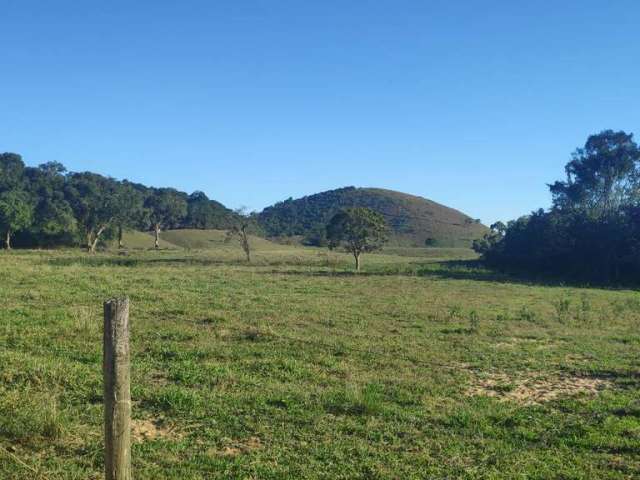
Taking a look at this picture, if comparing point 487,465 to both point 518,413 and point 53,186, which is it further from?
point 53,186

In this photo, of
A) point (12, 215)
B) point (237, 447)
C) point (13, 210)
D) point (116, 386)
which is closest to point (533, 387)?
point (237, 447)

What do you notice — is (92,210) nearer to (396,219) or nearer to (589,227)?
(589,227)

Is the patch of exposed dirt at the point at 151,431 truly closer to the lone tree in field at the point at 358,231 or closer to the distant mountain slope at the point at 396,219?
the lone tree in field at the point at 358,231

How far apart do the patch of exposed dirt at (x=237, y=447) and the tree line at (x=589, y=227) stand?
149 feet

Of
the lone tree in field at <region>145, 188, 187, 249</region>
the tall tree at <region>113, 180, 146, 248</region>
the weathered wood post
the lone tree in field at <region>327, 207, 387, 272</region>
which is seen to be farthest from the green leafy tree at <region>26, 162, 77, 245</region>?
the weathered wood post

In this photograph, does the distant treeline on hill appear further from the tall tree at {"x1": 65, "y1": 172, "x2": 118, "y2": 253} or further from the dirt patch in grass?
the dirt patch in grass

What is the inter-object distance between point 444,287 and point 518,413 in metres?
24.3

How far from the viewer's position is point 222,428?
22.6 ft

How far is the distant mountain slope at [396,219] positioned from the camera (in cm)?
13288

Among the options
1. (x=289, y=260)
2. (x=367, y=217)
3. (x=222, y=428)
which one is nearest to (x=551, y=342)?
(x=222, y=428)

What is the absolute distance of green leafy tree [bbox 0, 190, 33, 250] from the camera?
6412 centimetres

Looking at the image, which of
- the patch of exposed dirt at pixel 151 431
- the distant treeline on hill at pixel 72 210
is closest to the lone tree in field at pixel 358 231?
the distant treeline on hill at pixel 72 210

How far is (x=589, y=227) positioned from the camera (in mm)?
49844

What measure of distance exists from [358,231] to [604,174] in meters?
29.9
